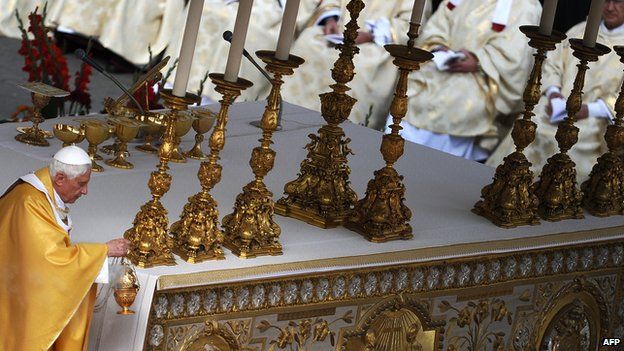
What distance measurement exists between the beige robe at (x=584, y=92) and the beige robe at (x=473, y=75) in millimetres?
320

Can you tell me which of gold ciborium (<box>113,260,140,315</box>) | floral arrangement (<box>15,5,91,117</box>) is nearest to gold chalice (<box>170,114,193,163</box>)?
gold ciborium (<box>113,260,140,315</box>)

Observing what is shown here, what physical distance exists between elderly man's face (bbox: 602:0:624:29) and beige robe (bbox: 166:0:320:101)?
92.2 inches

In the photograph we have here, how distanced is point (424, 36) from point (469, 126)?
707 mm

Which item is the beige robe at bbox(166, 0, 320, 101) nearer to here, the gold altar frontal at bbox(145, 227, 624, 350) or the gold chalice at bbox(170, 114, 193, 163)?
the gold chalice at bbox(170, 114, 193, 163)

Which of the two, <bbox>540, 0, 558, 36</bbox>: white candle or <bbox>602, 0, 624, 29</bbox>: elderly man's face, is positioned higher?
<bbox>602, 0, 624, 29</bbox>: elderly man's face

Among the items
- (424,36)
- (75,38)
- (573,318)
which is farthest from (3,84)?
(573,318)

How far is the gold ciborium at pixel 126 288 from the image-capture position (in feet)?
13.6

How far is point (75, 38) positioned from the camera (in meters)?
12.7

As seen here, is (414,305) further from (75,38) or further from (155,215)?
(75,38)

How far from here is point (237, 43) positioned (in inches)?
170

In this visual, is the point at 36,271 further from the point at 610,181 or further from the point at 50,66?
the point at 50,66

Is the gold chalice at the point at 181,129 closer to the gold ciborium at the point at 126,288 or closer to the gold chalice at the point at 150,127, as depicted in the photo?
the gold chalice at the point at 150,127

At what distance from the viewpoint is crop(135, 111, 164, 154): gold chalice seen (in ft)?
18.3

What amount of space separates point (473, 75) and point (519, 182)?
15.3 feet
